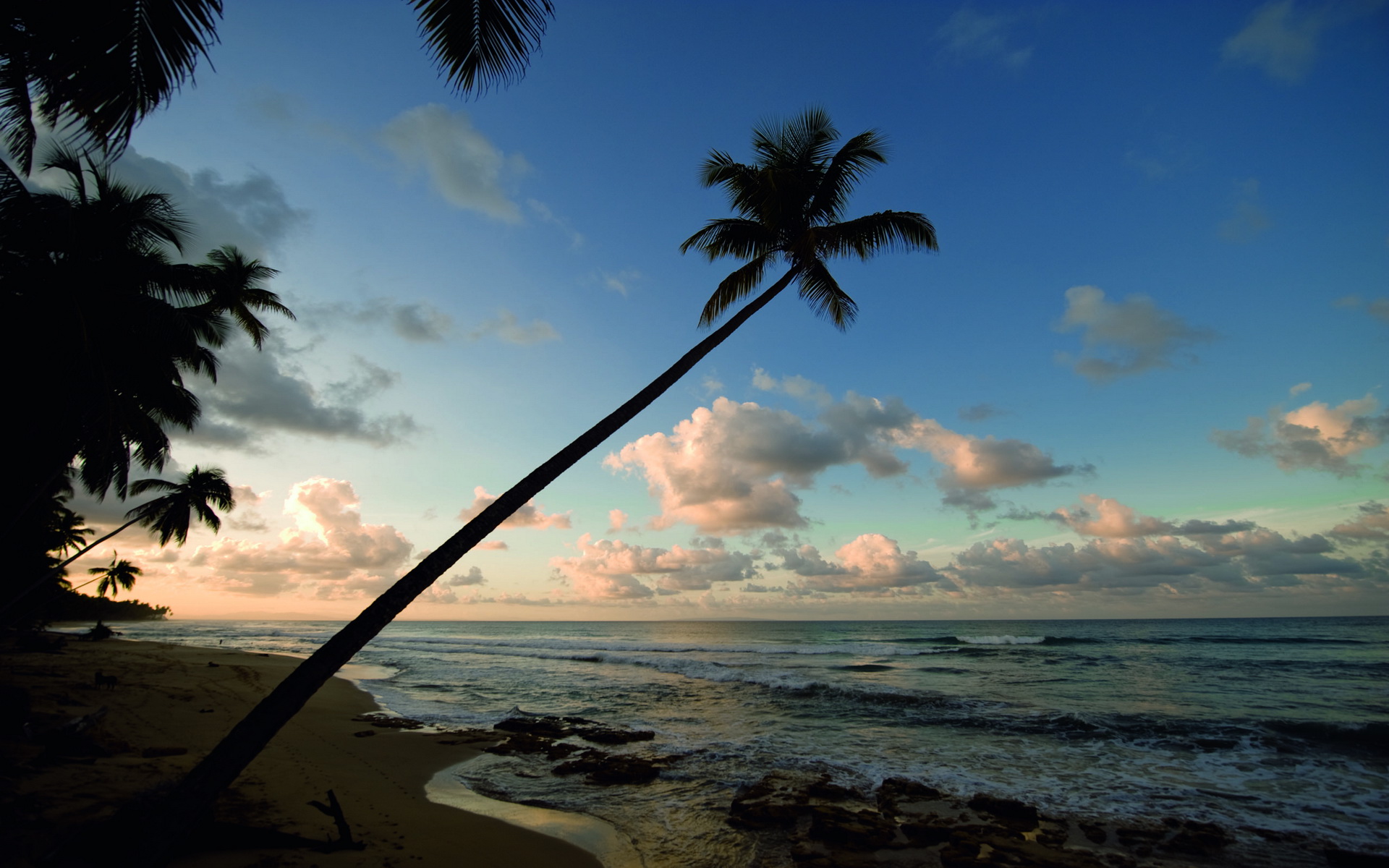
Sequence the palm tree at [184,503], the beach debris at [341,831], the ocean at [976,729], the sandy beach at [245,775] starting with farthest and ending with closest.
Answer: the palm tree at [184,503]
the ocean at [976,729]
the beach debris at [341,831]
the sandy beach at [245,775]

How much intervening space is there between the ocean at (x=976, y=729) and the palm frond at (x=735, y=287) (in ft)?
25.2

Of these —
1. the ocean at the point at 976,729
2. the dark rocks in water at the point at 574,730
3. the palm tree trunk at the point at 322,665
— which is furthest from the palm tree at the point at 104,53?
the dark rocks in water at the point at 574,730

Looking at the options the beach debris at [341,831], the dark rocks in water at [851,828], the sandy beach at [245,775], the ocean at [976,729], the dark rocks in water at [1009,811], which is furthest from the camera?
the ocean at [976,729]

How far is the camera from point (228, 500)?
26.8 metres

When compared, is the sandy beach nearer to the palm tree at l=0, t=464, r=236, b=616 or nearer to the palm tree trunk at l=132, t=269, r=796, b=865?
the palm tree trunk at l=132, t=269, r=796, b=865

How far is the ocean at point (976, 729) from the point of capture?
337 inches

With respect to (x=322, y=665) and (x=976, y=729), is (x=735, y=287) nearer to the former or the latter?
(x=322, y=665)

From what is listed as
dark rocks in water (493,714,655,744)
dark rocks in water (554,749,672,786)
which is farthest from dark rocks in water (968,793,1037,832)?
dark rocks in water (493,714,655,744)

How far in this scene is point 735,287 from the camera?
9586mm

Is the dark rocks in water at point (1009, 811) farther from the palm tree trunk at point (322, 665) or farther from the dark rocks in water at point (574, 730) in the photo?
the palm tree trunk at point (322, 665)

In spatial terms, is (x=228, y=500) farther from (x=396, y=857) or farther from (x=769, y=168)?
(x=769, y=168)

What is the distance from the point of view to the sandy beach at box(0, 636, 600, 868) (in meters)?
5.89

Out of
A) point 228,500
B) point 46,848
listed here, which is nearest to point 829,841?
point 46,848

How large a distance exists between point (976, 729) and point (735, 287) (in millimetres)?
12291
